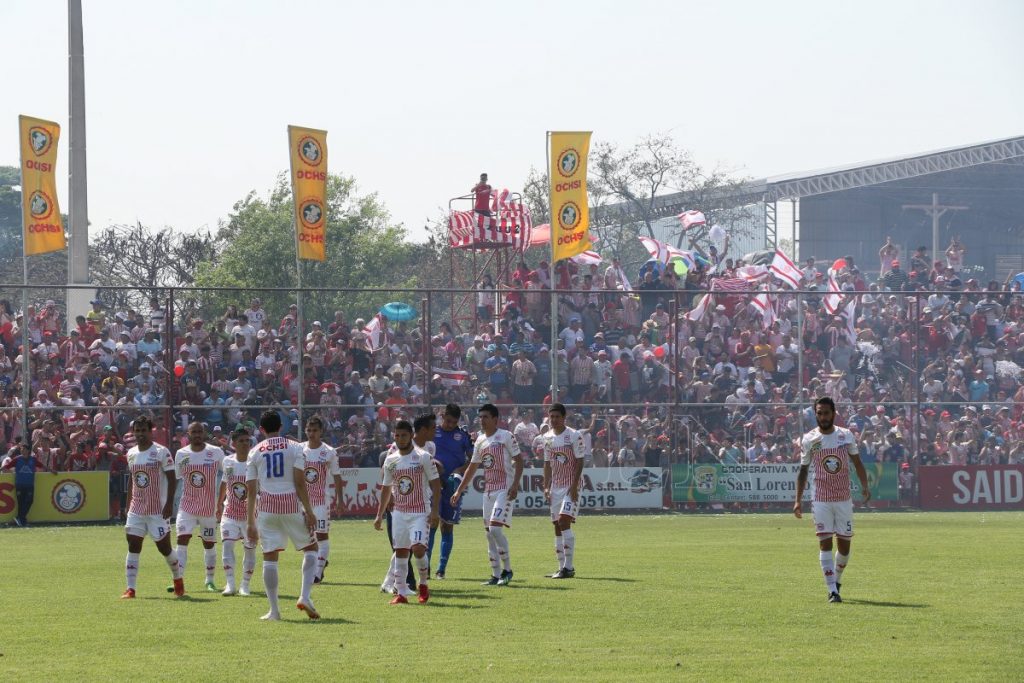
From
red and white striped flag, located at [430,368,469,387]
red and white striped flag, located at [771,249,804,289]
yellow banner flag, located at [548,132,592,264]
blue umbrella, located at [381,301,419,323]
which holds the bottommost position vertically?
red and white striped flag, located at [430,368,469,387]

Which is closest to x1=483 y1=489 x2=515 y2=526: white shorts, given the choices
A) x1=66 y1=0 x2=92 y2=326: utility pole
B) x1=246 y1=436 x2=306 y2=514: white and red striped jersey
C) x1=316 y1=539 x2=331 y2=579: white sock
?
x1=316 y1=539 x2=331 y2=579: white sock

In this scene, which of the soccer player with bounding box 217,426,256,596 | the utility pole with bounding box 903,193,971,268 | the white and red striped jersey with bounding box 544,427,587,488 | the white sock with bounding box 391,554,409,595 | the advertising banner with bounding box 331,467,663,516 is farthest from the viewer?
the utility pole with bounding box 903,193,971,268

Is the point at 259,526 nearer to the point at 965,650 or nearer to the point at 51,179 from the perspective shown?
the point at 965,650

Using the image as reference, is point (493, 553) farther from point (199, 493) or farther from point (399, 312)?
point (399, 312)

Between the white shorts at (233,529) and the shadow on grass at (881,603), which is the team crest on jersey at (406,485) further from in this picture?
the shadow on grass at (881,603)

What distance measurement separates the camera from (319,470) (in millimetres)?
18266

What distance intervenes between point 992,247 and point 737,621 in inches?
2644

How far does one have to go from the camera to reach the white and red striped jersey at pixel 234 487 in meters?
17.9

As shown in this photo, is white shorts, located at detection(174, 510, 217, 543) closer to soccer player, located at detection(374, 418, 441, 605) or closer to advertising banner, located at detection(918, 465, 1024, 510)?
soccer player, located at detection(374, 418, 441, 605)

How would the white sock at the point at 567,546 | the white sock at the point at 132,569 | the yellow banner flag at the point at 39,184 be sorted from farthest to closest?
the yellow banner flag at the point at 39,184, the white sock at the point at 567,546, the white sock at the point at 132,569

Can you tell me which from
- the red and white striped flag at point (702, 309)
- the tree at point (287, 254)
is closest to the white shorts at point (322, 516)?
the red and white striped flag at point (702, 309)

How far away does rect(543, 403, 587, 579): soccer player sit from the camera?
62.2ft

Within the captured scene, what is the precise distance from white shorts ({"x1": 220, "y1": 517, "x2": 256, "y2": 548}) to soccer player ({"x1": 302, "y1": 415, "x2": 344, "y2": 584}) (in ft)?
3.02

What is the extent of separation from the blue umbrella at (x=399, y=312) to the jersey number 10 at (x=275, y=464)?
63.7 feet
